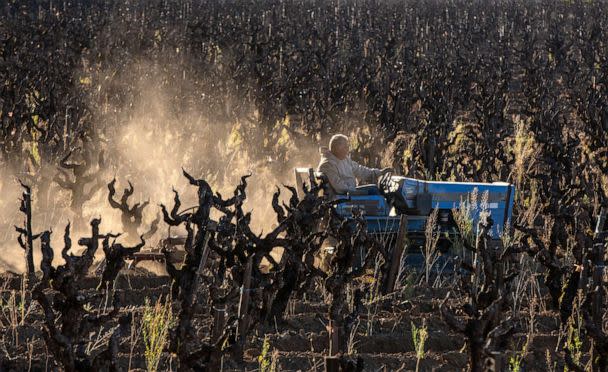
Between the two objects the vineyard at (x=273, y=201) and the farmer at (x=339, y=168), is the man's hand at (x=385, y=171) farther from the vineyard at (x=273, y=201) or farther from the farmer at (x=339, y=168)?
the vineyard at (x=273, y=201)

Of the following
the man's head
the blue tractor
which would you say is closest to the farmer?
the man's head

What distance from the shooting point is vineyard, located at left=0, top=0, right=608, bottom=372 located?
751cm

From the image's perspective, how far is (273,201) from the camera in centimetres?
936

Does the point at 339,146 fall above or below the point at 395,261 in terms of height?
above

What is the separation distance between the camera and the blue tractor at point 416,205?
445 inches

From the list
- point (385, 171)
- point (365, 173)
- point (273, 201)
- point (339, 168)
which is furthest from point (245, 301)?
point (365, 173)

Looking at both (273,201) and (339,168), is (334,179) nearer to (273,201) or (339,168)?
(339,168)

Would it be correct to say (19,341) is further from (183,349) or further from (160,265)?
(160,265)

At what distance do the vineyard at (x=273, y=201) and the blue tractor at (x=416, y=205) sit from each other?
0.49 ft

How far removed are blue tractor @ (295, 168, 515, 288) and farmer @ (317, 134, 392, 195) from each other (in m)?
0.11

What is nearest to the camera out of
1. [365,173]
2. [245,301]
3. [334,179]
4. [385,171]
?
[245,301]

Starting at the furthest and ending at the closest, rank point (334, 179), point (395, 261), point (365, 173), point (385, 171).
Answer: point (365, 173), point (385, 171), point (334, 179), point (395, 261)

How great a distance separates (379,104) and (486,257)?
11.3 m

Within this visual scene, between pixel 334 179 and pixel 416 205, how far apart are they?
89 centimetres
